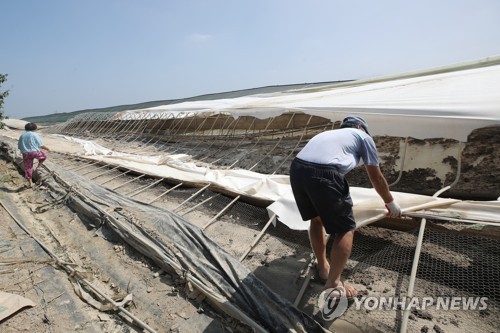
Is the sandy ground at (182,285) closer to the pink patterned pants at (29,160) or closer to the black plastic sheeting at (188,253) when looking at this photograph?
the black plastic sheeting at (188,253)

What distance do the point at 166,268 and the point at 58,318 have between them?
0.88 meters

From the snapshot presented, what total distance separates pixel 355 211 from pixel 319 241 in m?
0.56

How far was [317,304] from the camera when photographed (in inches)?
81.8

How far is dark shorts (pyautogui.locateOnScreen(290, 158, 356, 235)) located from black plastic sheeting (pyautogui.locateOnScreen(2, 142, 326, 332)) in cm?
63

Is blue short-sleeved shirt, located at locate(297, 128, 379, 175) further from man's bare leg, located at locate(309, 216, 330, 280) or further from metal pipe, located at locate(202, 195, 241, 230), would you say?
metal pipe, located at locate(202, 195, 241, 230)

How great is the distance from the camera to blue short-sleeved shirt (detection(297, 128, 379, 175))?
186cm

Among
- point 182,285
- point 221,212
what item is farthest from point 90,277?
point 221,212

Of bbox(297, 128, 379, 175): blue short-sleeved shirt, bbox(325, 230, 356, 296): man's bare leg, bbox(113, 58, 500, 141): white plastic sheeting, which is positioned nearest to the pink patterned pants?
bbox(113, 58, 500, 141): white plastic sheeting

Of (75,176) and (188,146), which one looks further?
(188,146)

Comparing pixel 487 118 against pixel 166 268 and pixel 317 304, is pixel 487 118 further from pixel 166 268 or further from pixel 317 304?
pixel 166 268

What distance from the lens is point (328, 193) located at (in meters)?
1.81

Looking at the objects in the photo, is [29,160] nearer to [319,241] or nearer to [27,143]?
[27,143]

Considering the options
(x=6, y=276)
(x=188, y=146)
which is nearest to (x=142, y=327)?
(x=6, y=276)

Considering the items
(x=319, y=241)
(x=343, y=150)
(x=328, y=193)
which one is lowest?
(x=319, y=241)
